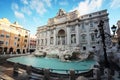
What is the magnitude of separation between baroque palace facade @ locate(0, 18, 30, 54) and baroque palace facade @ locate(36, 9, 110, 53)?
8.34 m

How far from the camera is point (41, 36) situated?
42312 millimetres

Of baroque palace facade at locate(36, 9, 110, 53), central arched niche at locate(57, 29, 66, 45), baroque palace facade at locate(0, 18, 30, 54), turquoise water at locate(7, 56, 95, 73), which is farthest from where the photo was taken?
baroque palace facade at locate(0, 18, 30, 54)

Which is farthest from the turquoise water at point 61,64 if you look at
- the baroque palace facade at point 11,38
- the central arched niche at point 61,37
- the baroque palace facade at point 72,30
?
the baroque palace facade at point 11,38

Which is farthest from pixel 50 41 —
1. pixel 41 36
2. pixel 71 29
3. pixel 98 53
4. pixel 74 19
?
pixel 98 53

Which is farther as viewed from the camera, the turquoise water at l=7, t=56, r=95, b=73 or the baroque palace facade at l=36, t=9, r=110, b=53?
the baroque palace facade at l=36, t=9, r=110, b=53

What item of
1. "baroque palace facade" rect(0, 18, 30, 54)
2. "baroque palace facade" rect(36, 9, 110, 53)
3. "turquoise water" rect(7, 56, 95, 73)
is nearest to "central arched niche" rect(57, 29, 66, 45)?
"baroque palace facade" rect(36, 9, 110, 53)

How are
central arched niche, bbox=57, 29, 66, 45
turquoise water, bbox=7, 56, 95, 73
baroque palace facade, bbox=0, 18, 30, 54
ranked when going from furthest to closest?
baroque palace facade, bbox=0, 18, 30, 54 → central arched niche, bbox=57, 29, 66, 45 → turquoise water, bbox=7, 56, 95, 73

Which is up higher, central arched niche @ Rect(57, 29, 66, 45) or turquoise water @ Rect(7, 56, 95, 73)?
central arched niche @ Rect(57, 29, 66, 45)

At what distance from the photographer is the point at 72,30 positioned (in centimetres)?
3194

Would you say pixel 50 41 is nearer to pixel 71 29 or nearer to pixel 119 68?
pixel 71 29

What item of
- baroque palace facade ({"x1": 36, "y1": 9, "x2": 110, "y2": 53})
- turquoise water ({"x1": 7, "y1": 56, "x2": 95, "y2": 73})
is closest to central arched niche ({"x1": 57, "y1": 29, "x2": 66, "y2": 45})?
baroque palace facade ({"x1": 36, "y1": 9, "x2": 110, "y2": 53})

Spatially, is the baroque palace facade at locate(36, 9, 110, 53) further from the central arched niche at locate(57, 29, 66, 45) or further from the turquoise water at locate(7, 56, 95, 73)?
the turquoise water at locate(7, 56, 95, 73)

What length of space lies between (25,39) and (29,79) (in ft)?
132

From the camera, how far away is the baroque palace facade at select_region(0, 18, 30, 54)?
34.6 m
